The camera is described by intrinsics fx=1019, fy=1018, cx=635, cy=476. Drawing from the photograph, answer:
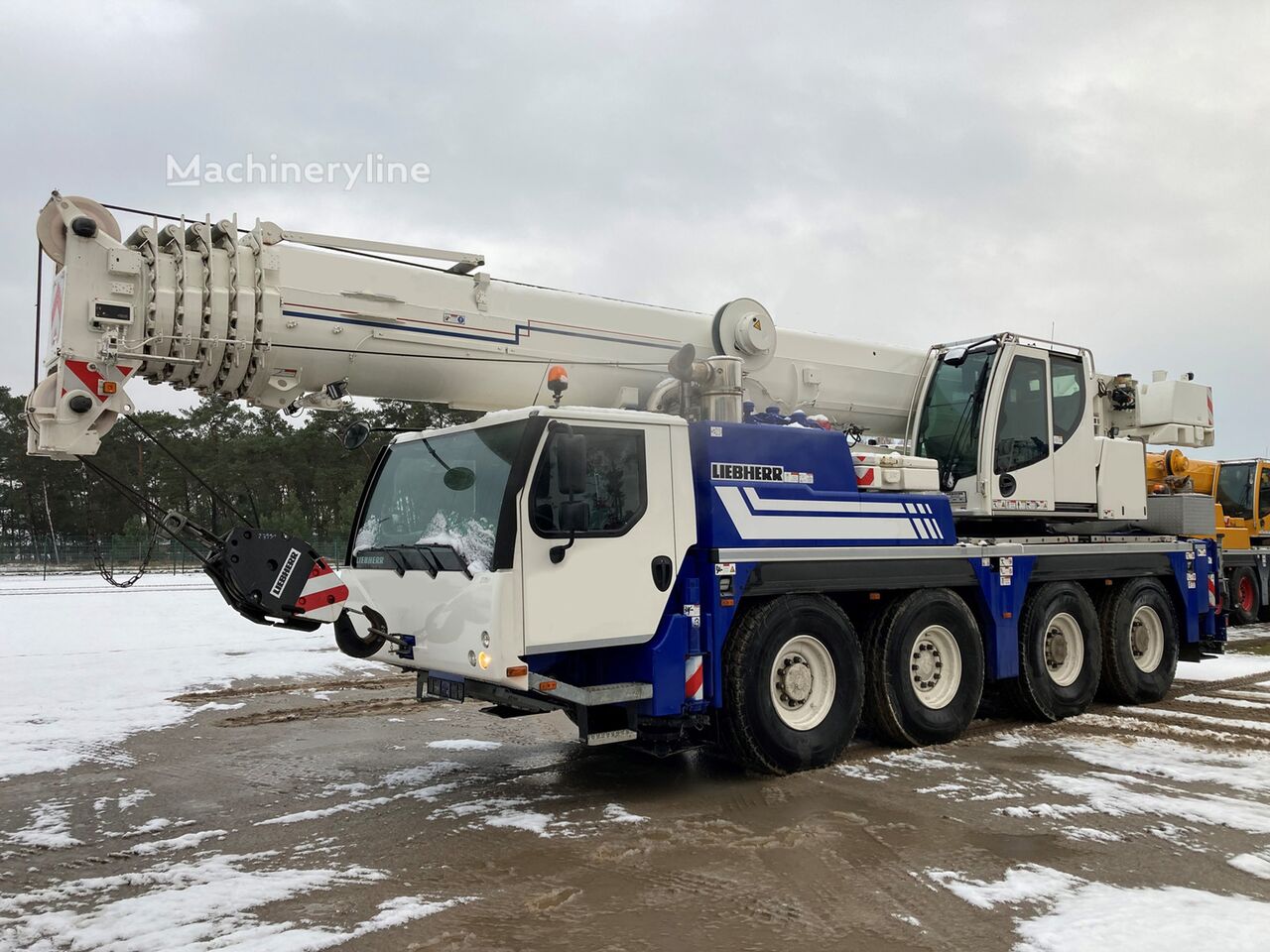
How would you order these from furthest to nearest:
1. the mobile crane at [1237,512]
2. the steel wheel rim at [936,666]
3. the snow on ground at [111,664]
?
the mobile crane at [1237,512] → the snow on ground at [111,664] → the steel wheel rim at [936,666]

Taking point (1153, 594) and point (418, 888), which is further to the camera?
point (1153, 594)

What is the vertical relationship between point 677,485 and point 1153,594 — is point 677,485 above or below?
above

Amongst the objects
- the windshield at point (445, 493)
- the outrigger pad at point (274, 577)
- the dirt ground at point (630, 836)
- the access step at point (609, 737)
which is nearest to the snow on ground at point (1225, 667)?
the dirt ground at point (630, 836)

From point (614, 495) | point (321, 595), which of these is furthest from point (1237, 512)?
point (321, 595)

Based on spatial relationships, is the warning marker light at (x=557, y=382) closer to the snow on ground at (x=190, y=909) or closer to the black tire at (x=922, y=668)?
the snow on ground at (x=190, y=909)

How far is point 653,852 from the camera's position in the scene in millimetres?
5355

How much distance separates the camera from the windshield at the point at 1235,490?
19938 mm

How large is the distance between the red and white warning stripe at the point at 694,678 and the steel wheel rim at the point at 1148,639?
19.4 feet

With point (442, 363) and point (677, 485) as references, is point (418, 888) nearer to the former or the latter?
point (677, 485)

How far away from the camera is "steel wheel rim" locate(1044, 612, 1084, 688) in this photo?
9297 millimetres

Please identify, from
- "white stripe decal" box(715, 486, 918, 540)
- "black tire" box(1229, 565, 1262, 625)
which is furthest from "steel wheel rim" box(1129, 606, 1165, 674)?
"black tire" box(1229, 565, 1262, 625)

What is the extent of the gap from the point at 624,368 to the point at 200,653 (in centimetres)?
933

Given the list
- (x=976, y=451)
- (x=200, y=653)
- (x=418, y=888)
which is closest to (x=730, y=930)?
(x=418, y=888)

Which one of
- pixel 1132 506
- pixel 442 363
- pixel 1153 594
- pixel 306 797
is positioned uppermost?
pixel 442 363
